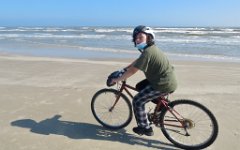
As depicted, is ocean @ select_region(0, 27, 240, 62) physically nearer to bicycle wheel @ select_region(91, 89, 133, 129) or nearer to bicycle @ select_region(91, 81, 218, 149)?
bicycle wheel @ select_region(91, 89, 133, 129)

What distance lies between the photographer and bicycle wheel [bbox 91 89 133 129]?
5793mm

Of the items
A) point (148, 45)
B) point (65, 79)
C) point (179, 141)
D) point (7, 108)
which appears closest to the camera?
point (148, 45)

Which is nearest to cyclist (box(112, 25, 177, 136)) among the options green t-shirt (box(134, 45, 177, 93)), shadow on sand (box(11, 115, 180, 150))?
green t-shirt (box(134, 45, 177, 93))

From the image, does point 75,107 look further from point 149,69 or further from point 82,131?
point 149,69

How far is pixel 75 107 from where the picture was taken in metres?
7.22

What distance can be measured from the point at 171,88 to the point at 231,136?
144cm

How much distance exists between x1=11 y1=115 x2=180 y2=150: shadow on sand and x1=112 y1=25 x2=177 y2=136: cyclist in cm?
40

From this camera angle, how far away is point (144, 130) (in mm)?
5328

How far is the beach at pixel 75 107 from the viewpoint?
536 cm

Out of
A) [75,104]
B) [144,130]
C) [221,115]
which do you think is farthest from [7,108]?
[221,115]

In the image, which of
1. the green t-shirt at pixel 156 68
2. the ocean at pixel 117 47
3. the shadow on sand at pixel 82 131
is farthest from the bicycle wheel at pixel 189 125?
the ocean at pixel 117 47

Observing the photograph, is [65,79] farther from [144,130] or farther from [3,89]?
[144,130]

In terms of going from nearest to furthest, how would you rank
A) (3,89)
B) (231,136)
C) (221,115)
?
(231,136), (221,115), (3,89)

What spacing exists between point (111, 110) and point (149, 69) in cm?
134
